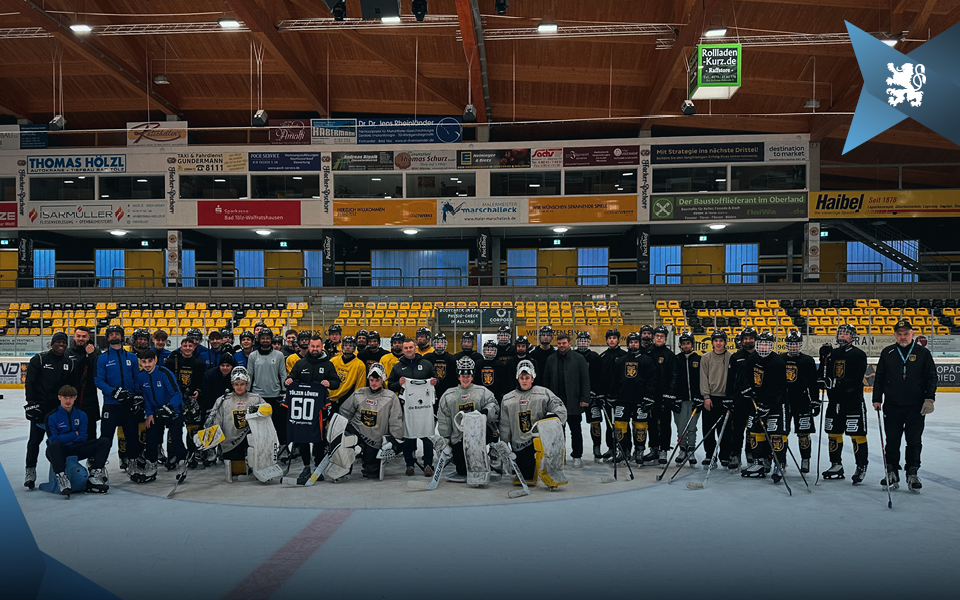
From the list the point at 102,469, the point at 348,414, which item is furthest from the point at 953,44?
the point at 102,469

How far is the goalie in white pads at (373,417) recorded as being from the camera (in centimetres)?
777

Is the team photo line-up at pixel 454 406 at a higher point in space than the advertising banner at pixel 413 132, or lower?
lower

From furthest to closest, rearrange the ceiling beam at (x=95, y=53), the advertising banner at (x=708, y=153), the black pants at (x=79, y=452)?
the advertising banner at (x=708, y=153), the ceiling beam at (x=95, y=53), the black pants at (x=79, y=452)

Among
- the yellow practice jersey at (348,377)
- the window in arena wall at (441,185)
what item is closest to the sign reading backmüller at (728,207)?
the window in arena wall at (441,185)

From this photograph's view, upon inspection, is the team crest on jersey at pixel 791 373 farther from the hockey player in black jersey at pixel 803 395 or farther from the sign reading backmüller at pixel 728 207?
the sign reading backmüller at pixel 728 207

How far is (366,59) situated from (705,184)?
14072 millimetres

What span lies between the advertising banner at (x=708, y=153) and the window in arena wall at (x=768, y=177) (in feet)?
1.32

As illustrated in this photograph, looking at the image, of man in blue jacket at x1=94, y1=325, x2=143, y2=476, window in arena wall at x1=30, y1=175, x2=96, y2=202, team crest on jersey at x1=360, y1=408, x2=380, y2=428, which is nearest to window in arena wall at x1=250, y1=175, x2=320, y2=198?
window in arena wall at x1=30, y1=175, x2=96, y2=202

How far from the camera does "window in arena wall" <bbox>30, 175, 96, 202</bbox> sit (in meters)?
27.2

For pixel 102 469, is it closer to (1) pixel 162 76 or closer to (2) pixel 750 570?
(2) pixel 750 570

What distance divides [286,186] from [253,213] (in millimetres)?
1766

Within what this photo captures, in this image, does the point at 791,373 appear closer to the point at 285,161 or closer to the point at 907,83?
the point at 907,83

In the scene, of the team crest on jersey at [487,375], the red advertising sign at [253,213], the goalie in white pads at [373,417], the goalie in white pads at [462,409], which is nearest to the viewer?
the goalie in white pads at [462,409]

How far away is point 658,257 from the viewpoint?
3006cm
